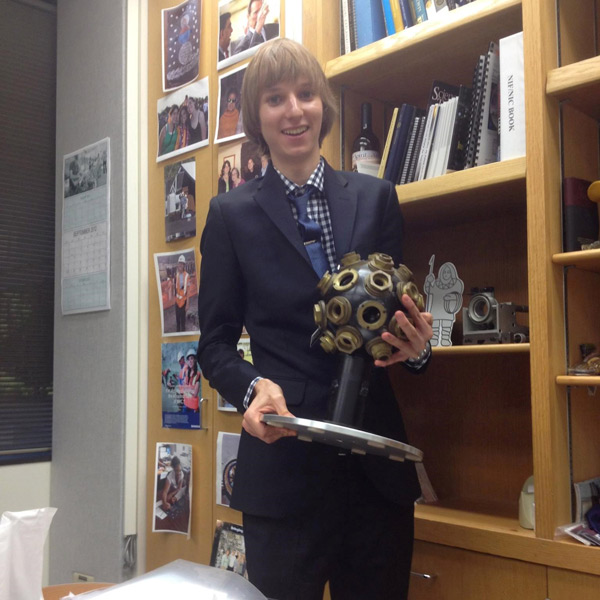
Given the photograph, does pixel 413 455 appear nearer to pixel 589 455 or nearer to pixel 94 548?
pixel 589 455

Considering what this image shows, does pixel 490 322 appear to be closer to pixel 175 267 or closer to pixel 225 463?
pixel 225 463

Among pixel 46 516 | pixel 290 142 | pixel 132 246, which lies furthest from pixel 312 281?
pixel 132 246

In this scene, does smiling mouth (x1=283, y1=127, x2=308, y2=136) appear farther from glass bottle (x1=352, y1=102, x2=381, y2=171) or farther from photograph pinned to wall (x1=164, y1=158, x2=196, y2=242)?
photograph pinned to wall (x1=164, y1=158, x2=196, y2=242)

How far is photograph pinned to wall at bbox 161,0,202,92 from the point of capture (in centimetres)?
257

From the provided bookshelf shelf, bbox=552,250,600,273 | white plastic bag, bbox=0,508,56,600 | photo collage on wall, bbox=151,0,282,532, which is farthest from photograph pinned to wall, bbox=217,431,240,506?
white plastic bag, bbox=0,508,56,600

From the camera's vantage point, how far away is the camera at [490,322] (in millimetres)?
1752

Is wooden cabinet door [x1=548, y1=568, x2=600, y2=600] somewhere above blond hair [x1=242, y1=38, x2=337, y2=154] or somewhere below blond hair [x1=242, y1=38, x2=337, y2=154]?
below

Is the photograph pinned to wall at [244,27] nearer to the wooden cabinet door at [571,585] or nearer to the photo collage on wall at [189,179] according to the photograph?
the photo collage on wall at [189,179]

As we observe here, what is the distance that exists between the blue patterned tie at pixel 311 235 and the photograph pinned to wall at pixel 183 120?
1126mm

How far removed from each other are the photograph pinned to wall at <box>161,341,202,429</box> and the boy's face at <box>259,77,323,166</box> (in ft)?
3.82

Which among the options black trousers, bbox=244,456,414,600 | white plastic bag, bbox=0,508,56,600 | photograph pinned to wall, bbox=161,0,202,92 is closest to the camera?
white plastic bag, bbox=0,508,56,600

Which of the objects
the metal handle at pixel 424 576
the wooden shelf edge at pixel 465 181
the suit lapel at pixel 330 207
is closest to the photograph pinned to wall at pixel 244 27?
the wooden shelf edge at pixel 465 181

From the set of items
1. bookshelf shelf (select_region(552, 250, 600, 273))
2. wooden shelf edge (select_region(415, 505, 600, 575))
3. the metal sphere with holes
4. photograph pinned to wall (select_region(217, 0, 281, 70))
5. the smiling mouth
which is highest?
photograph pinned to wall (select_region(217, 0, 281, 70))

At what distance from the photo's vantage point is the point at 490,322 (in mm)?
1771
